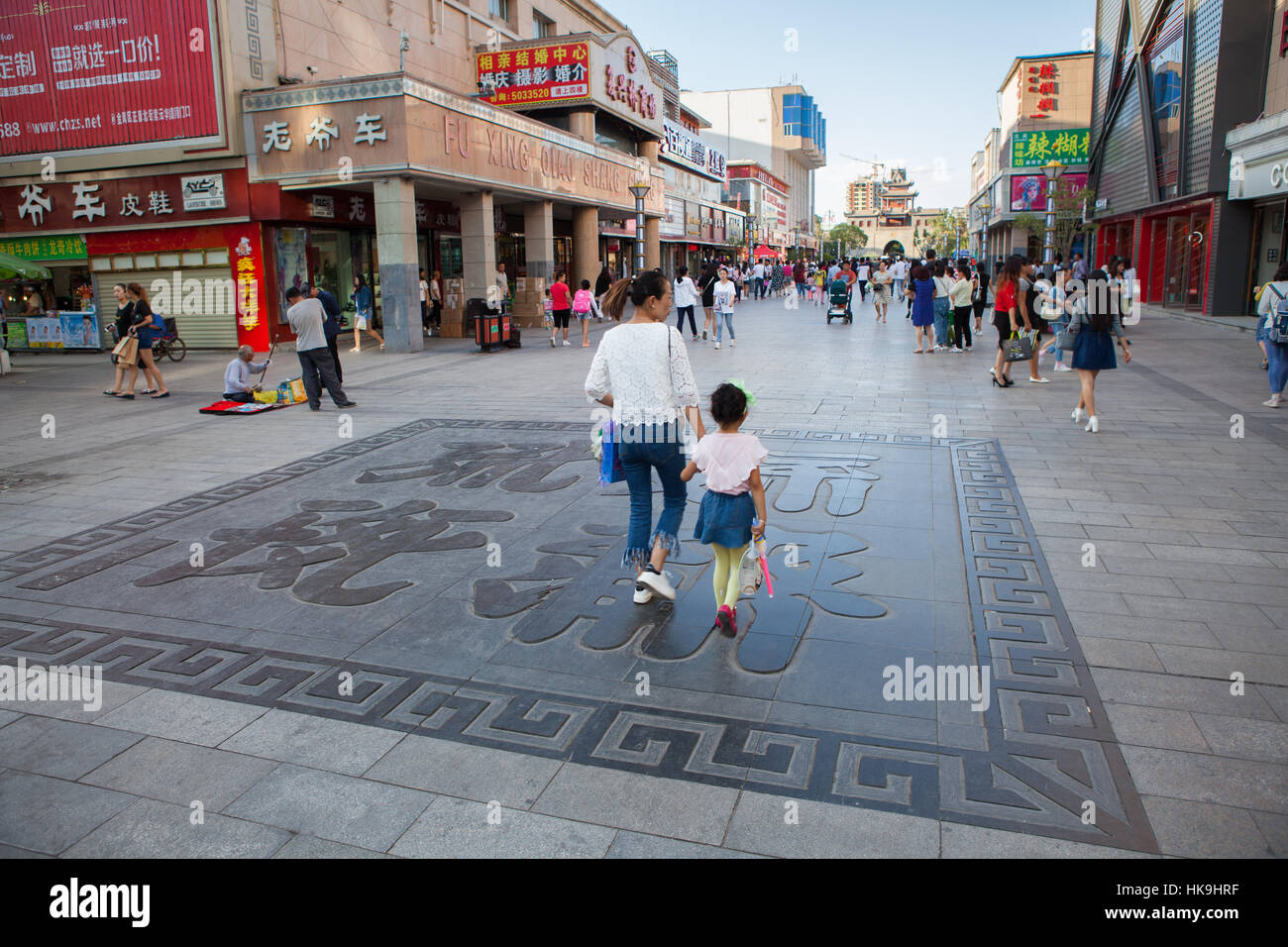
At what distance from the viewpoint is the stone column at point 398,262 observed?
1880 cm

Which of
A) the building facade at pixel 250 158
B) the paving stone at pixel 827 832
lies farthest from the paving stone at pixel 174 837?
the building facade at pixel 250 158

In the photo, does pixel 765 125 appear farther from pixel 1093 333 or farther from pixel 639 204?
pixel 1093 333

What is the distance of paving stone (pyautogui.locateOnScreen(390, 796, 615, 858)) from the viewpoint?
2.93m

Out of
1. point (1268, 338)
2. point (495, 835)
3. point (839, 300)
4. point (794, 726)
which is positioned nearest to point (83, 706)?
point (495, 835)

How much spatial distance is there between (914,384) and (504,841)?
11324 mm

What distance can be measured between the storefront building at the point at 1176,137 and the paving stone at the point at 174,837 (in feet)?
87.5

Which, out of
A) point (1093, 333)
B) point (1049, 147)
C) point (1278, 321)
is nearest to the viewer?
point (1093, 333)

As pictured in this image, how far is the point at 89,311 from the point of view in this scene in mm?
21656

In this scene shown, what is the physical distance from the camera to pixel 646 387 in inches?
187

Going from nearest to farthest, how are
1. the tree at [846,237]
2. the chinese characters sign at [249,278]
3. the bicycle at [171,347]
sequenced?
the bicycle at [171,347], the chinese characters sign at [249,278], the tree at [846,237]

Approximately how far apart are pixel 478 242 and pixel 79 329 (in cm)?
972

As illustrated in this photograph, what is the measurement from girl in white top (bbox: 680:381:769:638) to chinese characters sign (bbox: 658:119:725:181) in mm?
33988

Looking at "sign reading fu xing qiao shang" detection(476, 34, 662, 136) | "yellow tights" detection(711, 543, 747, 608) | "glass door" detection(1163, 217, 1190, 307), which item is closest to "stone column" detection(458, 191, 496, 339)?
"sign reading fu xing qiao shang" detection(476, 34, 662, 136)

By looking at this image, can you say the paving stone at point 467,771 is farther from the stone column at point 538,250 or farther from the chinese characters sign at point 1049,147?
the chinese characters sign at point 1049,147
